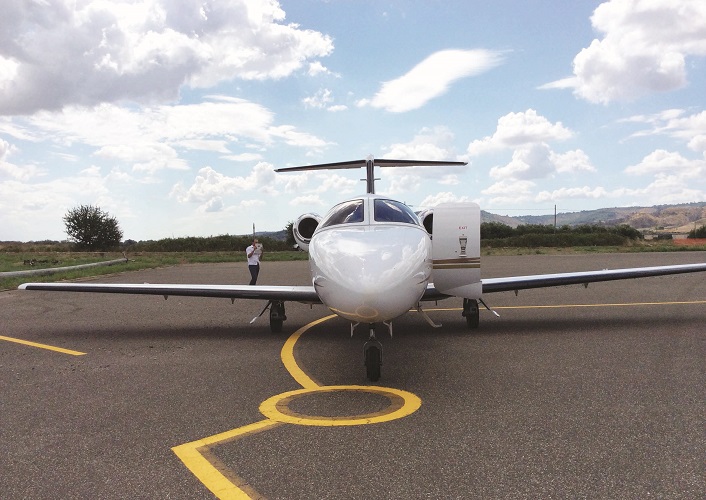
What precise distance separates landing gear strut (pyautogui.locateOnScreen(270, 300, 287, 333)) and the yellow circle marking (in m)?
3.45

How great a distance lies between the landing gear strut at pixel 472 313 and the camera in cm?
884

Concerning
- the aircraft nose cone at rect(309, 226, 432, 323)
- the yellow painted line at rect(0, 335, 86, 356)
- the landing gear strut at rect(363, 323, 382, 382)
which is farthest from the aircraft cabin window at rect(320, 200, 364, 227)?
the yellow painted line at rect(0, 335, 86, 356)

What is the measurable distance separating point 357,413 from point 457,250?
394 centimetres

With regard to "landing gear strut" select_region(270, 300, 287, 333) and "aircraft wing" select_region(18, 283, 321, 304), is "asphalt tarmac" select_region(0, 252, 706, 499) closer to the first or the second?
"landing gear strut" select_region(270, 300, 287, 333)

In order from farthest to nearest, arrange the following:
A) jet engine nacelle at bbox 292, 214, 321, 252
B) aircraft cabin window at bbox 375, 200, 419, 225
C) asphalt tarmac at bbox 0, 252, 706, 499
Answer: jet engine nacelle at bbox 292, 214, 321, 252 → aircraft cabin window at bbox 375, 200, 419, 225 → asphalt tarmac at bbox 0, 252, 706, 499

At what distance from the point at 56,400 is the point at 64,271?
60.5 ft

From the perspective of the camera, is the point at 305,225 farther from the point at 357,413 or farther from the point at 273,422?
the point at 273,422

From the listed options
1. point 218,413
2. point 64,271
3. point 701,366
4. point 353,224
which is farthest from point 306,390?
point 64,271

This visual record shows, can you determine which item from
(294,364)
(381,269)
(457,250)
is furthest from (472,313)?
(381,269)

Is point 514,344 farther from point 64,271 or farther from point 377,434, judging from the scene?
point 64,271

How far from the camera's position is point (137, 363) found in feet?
22.0

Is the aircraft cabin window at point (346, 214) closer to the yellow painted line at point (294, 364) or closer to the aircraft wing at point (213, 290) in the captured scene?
the aircraft wing at point (213, 290)

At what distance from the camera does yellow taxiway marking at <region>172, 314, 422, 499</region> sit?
3270 millimetres

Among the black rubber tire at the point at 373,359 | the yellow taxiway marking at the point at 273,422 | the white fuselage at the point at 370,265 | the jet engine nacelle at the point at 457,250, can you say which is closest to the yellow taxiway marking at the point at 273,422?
the yellow taxiway marking at the point at 273,422
